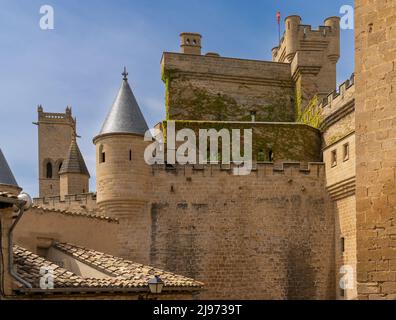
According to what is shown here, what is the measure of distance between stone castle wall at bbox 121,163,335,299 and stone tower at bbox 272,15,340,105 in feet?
25.2

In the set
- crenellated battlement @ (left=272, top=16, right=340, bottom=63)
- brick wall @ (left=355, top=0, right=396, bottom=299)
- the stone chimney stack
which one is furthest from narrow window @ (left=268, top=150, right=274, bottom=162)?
brick wall @ (left=355, top=0, right=396, bottom=299)

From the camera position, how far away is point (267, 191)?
22000 mm

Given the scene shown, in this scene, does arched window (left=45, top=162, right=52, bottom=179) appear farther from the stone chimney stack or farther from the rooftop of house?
the rooftop of house

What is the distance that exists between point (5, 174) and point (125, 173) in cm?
396

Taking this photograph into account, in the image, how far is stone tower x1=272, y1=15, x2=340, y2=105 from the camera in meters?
31.2

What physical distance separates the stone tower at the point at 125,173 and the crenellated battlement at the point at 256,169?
92 centimetres

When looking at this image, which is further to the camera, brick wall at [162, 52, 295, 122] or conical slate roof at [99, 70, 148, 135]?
brick wall at [162, 52, 295, 122]

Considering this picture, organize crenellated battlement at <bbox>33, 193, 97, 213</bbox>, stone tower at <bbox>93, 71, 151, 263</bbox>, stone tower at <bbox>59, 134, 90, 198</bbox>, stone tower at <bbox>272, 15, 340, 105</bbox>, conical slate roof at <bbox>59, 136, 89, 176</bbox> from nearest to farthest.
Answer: stone tower at <bbox>93, 71, 151, 263</bbox>
crenellated battlement at <bbox>33, 193, 97, 213</bbox>
stone tower at <bbox>272, 15, 340, 105</bbox>
stone tower at <bbox>59, 134, 90, 198</bbox>
conical slate roof at <bbox>59, 136, 89, 176</bbox>

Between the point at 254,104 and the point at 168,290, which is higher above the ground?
the point at 254,104

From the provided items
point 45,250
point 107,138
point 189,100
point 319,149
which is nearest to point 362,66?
point 45,250

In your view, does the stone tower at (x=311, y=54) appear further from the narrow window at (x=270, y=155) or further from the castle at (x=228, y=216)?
the castle at (x=228, y=216)

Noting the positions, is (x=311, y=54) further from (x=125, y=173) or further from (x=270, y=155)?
(x=125, y=173)

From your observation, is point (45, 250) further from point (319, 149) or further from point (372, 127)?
point (319, 149)
